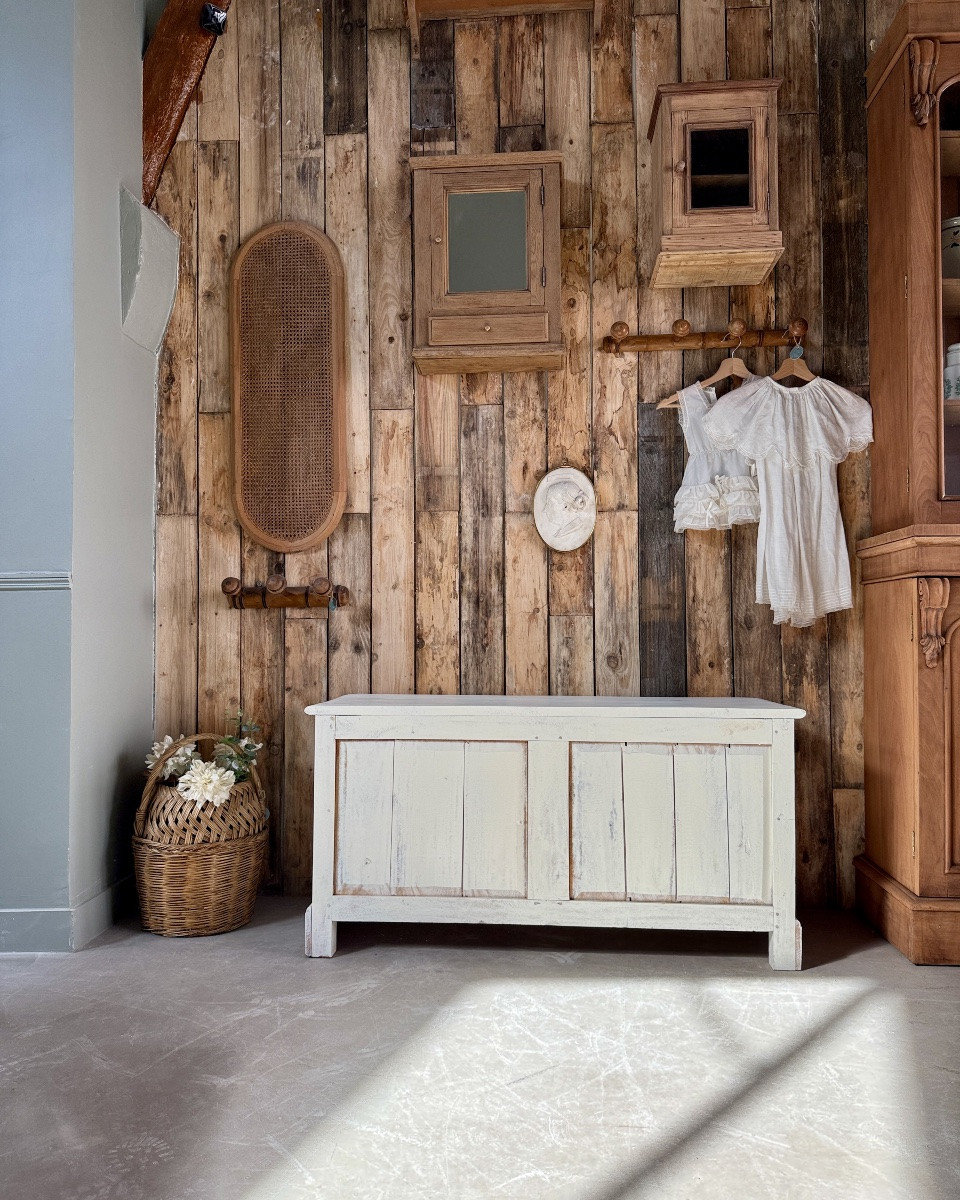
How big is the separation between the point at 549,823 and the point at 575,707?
0.31 metres

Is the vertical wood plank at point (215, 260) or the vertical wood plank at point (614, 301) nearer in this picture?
the vertical wood plank at point (614, 301)

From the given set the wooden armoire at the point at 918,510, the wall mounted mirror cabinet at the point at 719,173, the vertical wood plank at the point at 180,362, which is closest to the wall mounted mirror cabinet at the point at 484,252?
the wall mounted mirror cabinet at the point at 719,173

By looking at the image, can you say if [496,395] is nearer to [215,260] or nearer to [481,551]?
[481,551]

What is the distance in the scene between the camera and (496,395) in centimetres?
301

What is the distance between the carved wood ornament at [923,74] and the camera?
96.9 inches

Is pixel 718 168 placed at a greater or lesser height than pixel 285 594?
greater

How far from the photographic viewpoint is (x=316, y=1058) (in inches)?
72.9

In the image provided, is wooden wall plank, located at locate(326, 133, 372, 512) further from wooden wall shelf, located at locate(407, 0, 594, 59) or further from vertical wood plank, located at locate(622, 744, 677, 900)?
vertical wood plank, located at locate(622, 744, 677, 900)

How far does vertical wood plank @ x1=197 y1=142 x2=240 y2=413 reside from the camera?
3104 millimetres

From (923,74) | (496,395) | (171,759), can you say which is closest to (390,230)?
(496,395)

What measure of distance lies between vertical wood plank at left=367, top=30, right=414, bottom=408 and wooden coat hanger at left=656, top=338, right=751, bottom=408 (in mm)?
824

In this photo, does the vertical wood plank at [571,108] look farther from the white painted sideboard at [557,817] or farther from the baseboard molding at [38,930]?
the baseboard molding at [38,930]

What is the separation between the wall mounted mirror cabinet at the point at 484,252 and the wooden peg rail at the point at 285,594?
0.78 meters

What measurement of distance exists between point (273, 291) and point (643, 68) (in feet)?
4.50
